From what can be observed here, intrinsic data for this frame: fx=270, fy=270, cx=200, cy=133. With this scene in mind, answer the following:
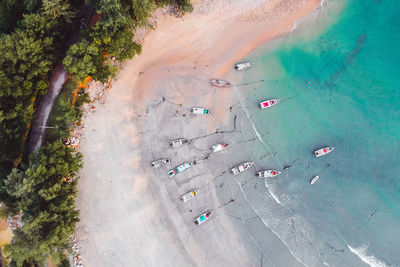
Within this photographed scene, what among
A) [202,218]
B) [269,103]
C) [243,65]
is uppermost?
[243,65]

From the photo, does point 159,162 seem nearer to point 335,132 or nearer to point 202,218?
point 202,218

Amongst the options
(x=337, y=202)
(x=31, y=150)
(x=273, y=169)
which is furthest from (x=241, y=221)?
(x=31, y=150)

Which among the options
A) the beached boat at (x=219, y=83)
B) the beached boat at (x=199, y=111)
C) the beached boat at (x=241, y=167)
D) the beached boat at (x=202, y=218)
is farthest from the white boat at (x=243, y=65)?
the beached boat at (x=202, y=218)

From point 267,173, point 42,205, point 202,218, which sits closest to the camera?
point 42,205

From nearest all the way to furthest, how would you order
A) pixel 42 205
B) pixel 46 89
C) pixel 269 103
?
1. pixel 42 205
2. pixel 46 89
3. pixel 269 103

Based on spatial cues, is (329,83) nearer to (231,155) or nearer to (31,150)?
(231,155)

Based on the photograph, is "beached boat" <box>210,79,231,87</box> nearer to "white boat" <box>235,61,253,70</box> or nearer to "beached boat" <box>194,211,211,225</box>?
"white boat" <box>235,61,253,70</box>

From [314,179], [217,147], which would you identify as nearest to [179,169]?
[217,147]

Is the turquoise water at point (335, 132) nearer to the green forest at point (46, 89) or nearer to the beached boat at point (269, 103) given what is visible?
the beached boat at point (269, 103)
